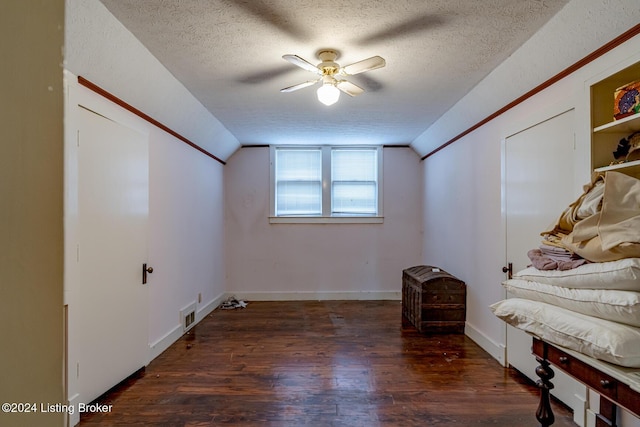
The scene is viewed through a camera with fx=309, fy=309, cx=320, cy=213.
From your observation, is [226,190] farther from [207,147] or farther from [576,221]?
[576,221]

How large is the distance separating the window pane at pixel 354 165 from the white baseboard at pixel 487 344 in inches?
109

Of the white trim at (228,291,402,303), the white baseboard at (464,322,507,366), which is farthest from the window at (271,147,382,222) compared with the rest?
the white baseboard at (464,322,507,366)

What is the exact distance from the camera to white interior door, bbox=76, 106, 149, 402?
2115 mm

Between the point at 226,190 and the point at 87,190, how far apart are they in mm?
3173

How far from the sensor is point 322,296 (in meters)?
5.27

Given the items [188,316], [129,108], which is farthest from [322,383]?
[129,108]

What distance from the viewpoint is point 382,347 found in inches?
130

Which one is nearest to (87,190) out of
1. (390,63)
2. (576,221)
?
(390,63)

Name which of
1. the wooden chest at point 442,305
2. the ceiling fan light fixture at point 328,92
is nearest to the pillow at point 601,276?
the ceiling fan light fixture at point 328,92

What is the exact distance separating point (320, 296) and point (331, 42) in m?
4.04

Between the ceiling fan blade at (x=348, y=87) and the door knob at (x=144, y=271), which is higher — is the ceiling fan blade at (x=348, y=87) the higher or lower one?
the higher one

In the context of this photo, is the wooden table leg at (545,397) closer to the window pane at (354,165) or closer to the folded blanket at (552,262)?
the folded blanket at (552,262)

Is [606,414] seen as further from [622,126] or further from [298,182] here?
[298,182]

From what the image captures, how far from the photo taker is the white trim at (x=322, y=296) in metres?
5.23
